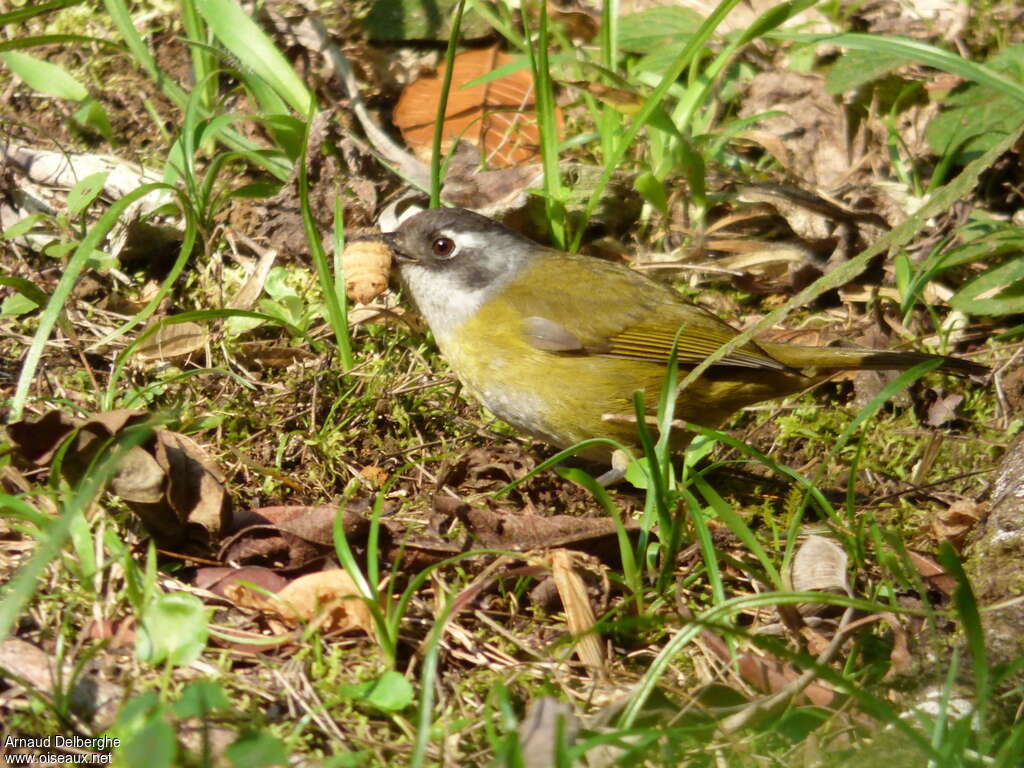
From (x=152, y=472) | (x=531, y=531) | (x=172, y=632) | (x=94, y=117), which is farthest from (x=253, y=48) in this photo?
(x=172, y=632)

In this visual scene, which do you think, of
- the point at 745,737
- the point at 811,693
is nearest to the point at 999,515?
the point at 811,693

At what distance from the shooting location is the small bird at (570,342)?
4.48 m

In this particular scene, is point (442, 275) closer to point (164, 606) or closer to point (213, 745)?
point (164, 606)

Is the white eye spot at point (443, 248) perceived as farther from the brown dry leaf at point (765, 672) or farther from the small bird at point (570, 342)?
the brown dry leaf at point (765, 672)

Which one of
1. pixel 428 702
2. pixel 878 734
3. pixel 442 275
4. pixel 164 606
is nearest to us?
pixel 428 702

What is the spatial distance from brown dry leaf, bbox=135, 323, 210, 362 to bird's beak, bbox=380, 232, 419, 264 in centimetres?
91

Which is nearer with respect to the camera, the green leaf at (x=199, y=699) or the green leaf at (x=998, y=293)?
the green leaf at (x=199, y=699)

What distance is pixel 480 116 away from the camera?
5855 millimetres

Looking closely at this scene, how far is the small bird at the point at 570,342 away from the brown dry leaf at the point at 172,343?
3.18 ft

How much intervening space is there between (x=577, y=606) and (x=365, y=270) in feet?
7.58

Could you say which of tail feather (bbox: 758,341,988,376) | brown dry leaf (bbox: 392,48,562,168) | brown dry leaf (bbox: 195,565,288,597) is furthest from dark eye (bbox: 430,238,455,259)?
brown dry leaf (bbox: 195,565,288,597)

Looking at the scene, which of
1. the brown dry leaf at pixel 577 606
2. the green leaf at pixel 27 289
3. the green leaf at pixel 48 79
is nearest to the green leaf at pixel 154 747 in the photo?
the brown dry leaf at pixel 577 606

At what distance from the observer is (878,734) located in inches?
106

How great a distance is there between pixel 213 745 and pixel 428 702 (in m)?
0.57
